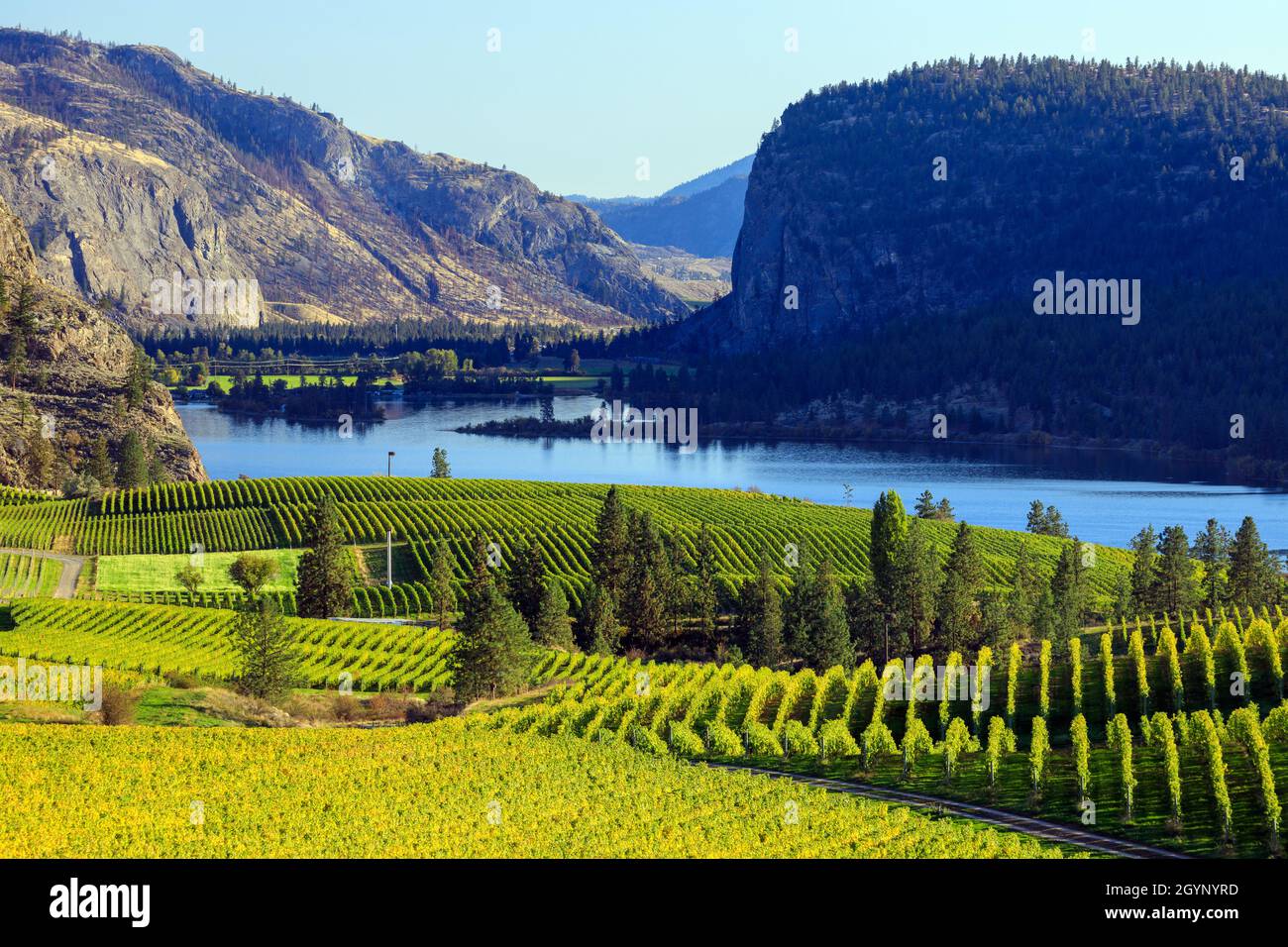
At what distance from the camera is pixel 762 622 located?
8388 centimetres

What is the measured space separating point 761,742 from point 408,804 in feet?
62.4

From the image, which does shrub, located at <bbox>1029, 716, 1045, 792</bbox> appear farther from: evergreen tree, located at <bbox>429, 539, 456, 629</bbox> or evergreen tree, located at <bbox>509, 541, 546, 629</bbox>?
evergreen tree, located at <bbox>429, 539, 456, 629</bbox>

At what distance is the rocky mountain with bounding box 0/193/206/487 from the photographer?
164m

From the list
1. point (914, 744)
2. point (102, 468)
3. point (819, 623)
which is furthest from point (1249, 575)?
point (102, 468)

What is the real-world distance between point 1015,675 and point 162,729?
1316 inches

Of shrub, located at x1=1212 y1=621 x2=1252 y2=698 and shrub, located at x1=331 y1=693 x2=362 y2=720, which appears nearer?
shrub, located at x1=1212 y1=621 x2=1252 y2=698

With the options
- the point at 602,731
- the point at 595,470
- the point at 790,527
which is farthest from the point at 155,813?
the point at 595,470

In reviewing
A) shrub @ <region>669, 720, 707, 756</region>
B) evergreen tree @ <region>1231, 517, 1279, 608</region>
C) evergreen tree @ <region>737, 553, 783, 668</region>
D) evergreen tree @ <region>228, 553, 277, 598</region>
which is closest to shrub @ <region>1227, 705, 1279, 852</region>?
shrub @ <region>669, 720, 707, 756</region>

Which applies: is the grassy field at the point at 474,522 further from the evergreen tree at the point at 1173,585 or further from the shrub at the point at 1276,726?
the shrub at the point at 1276,726

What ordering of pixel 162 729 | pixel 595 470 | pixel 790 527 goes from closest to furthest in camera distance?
pixel 162 729 < pixel 790 527 < pixel 595 470

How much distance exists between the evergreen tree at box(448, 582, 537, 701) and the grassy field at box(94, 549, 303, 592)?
126ft

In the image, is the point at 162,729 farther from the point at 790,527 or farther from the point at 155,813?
the point at 790,527

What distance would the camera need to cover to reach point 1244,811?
4016 centimetres
